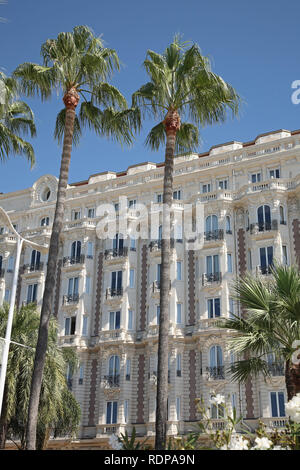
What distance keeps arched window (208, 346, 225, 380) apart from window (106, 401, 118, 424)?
7.15 m

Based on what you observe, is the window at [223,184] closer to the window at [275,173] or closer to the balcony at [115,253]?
the window at [275,173]

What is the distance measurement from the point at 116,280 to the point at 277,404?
15057 millimetres

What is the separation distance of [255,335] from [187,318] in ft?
73.7

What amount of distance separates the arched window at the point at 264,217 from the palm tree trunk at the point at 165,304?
18138 mm

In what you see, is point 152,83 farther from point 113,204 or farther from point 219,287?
point 113,204

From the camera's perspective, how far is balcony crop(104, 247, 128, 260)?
43.5 meters

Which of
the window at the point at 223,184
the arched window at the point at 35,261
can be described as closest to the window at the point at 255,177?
the window at the point at 223,184

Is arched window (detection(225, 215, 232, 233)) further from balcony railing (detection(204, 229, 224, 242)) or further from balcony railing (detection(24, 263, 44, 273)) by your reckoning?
balcony railing (detection(24, 263, 44, 273))

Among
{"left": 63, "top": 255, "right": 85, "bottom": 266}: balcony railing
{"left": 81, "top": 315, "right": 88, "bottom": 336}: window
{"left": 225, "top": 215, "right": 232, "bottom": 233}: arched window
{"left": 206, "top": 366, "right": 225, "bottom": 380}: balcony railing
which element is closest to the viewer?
{"left": 206, "top": 366, "right": 225, "bottom": 380}: balcony railing

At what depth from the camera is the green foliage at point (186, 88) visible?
22188 millimetres

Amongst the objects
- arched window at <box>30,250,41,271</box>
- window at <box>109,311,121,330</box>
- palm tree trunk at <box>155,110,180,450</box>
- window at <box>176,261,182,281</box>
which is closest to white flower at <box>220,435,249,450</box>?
palm tree trunk at <box>155,110,180,450</box>

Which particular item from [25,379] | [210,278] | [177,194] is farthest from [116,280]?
[25,379]
